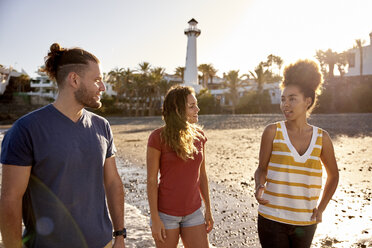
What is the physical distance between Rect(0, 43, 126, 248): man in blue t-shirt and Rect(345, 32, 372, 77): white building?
48596 mm

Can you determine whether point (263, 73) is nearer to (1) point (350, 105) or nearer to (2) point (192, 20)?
(1) point (350, 105)

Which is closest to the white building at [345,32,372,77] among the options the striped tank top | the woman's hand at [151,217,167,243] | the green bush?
the green bush

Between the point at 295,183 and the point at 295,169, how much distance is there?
110 mm

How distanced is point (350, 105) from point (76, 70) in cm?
4011

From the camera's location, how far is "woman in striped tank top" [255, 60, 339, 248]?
2.23 meters

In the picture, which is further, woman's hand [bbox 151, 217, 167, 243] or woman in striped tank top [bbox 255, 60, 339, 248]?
woman's hand [bbox 151, 217, 167, 243]

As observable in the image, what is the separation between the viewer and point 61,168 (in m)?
1.81

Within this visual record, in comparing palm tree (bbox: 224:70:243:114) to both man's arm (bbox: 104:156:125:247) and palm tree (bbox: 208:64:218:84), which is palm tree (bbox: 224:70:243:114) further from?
man's arm (bbox: 104:156:125:247)

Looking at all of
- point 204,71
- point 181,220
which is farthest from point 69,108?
point 204,71

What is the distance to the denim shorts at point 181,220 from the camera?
8.14 ft

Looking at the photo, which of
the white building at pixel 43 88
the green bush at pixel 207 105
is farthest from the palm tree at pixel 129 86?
the white building at pixel 43 88

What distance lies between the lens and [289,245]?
2.26 metres

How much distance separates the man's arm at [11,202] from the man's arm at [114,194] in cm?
66

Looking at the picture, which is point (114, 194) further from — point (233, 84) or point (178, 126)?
point (233, 84)
